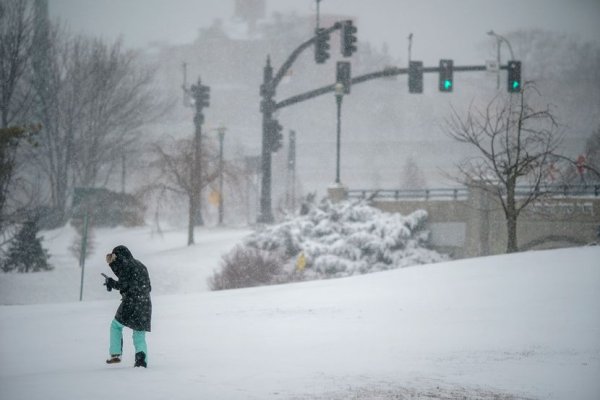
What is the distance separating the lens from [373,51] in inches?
4171

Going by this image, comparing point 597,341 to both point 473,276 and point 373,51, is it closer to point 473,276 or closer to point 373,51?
point 473,276

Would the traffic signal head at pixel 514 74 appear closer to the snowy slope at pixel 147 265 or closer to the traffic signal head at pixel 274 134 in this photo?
the traffic signal head at pixel 274 134

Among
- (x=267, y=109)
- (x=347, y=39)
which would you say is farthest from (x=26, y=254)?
(x=347, y=39)

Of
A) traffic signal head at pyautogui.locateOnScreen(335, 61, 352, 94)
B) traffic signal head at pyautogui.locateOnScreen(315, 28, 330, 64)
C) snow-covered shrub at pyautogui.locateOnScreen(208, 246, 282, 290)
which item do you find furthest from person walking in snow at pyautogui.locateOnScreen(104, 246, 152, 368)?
traffic signal head at pyautogui.locateOnScreen(335, 61, 352, 94)

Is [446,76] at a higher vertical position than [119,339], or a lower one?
higher

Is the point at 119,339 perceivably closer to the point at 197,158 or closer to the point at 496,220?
the point at 496,220

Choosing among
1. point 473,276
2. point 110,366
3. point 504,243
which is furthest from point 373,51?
point 110,366

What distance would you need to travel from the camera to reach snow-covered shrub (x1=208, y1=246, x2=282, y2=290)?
2227cm

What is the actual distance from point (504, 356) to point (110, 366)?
5.27 meters

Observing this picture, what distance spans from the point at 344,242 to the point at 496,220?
7445 mm

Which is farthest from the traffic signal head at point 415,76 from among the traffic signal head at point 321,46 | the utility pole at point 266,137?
the utility pole at point 266,137

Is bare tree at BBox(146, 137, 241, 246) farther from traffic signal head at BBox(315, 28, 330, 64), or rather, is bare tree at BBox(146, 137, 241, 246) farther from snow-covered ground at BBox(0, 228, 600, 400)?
snow-covered ground at BBox(0, 228, 600, 400)

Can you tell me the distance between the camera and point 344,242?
2516 centimetres

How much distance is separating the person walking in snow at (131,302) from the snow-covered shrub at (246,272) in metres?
14.2
